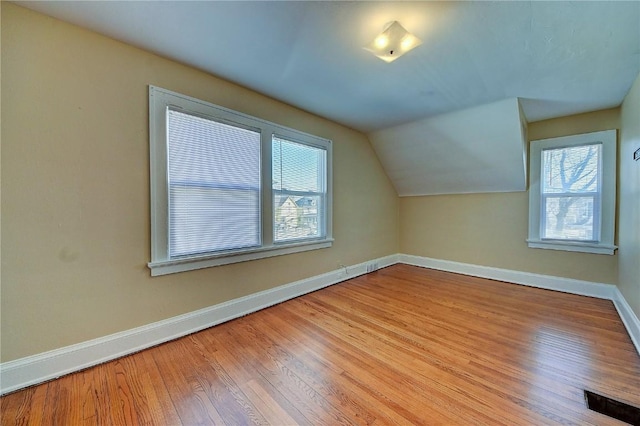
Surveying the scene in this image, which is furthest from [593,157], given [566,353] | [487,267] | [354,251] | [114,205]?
[114,205]

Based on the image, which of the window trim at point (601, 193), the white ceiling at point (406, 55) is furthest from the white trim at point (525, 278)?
the white ceiling at point (406, 55)

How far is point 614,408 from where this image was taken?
145 centimetres

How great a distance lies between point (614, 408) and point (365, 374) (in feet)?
4.63

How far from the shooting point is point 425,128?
11.8ft

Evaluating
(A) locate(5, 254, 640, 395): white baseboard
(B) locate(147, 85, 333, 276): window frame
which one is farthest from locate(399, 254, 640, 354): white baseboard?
(B) locate(147, 85, 333, 276): window frame

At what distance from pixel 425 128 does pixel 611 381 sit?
3.05m

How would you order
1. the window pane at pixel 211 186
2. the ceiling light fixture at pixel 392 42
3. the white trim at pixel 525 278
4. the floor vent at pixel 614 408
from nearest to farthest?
1. the floor vent at pixel 614 408
2. the ceiling light fixture at pixel 392 42
3. the window pane at pixel 211 186
4. the white trim at pixel 525 278

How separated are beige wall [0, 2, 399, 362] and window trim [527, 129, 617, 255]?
14.2ft

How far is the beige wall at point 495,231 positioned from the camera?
3.21m

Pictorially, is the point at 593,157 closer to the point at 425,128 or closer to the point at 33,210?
the point at 425,128

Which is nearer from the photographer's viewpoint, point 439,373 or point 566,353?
point 439,373

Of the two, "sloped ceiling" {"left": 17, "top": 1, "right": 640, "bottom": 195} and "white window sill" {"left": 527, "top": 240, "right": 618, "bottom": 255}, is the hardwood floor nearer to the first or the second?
"white window sill" {"left": 527, "top": 240, "right": 618, "bottom": 255}

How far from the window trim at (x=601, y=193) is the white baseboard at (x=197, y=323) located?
46 centimetres

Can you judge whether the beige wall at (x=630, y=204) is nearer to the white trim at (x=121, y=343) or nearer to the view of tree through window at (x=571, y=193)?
the view of tree through window at (x=571, y=193)
